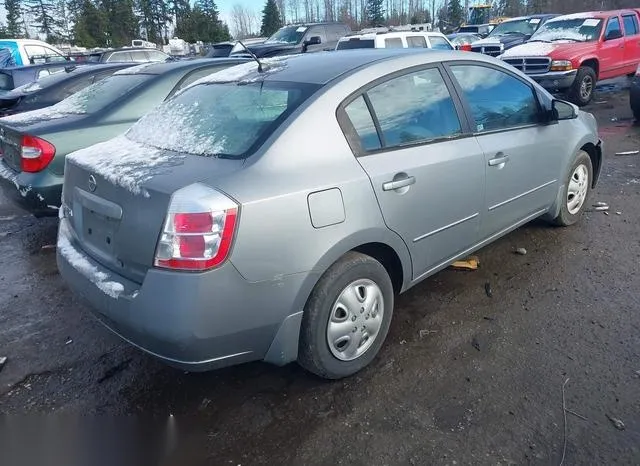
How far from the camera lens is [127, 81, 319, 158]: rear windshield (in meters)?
2.63

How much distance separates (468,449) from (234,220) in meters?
1.45

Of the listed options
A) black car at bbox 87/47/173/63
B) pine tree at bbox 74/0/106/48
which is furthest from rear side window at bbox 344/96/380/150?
pine tree at bbox 74/0/106/48

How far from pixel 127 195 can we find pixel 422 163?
1.61 meters

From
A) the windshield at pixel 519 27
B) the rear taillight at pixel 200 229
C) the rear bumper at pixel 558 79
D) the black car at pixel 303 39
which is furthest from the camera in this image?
the windshield at pixel 519 27

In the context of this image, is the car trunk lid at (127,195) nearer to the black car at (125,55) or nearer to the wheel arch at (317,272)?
the wheel arch at (317,272)

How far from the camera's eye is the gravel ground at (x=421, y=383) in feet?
7.69

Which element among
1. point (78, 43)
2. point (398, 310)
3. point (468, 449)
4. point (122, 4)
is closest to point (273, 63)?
point (398, 310)

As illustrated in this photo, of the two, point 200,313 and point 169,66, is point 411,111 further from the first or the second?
point 169,66

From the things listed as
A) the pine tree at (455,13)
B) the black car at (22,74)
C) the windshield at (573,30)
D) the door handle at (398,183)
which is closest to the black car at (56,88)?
the black car at (22,74)

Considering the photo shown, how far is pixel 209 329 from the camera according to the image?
224cm

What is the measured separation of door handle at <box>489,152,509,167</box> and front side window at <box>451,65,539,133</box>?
19 centimetres

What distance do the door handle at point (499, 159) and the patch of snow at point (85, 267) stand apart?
2.44 meters

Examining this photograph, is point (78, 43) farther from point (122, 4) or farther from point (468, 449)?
point (468, 449)

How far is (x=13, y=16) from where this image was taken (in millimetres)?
59594
